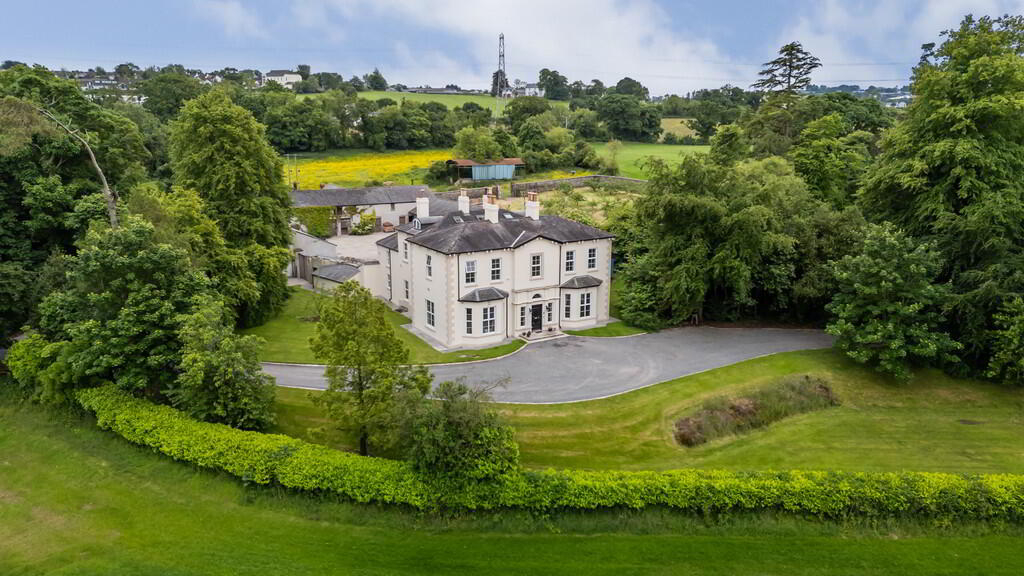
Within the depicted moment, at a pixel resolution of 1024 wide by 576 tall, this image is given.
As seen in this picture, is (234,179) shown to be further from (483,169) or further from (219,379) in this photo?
(483,169)

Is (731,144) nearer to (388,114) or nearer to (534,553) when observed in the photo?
(534,553)

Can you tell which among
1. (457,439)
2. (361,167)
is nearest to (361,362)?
(457,439)

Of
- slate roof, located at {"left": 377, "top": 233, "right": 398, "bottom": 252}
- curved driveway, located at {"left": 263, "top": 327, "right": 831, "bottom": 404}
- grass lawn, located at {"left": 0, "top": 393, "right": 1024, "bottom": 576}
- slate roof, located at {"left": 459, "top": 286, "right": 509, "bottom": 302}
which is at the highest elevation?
slate roof, located at {"left": 377, "top": 233, "right": 398, "bottom": 252}

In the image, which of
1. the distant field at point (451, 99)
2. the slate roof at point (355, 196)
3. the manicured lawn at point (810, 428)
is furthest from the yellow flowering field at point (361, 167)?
the manicured lawn at point (810, 428)

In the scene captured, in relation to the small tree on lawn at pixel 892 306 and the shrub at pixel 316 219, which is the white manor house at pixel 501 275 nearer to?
the small tree on lawn at pixel 892 306

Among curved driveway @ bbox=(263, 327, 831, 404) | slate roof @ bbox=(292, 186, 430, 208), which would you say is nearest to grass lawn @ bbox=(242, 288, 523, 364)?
curved driveway @ bbox=(263, 327, 831, 404)

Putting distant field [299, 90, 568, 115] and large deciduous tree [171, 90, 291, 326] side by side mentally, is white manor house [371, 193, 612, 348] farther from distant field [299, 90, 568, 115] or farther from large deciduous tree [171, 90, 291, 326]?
distant field [299, 90, 568, 115]
